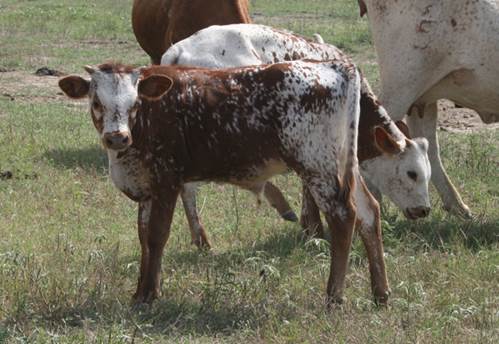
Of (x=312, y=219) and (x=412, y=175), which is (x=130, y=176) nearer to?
(x=312, y=219)

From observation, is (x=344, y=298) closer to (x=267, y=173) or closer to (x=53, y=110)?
(x=267, y=173)

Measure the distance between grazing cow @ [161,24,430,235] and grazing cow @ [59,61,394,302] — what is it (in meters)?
1.28

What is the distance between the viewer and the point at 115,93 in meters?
6.49

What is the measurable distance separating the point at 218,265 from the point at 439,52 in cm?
249

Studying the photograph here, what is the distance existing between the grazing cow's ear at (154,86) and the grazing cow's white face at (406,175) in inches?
77.9

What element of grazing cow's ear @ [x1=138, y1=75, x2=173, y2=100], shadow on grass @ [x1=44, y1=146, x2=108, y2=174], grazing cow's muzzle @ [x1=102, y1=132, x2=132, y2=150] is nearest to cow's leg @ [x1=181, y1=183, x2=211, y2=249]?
grazing cow's ear @ [x1=138, y1=75, x2=173, y2=100]

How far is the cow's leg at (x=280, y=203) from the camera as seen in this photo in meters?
8.60

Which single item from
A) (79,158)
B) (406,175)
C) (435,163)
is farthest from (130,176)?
(79,158)

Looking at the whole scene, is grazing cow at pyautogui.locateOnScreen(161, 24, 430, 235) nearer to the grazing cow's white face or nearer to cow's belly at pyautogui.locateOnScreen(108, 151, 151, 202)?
the grazing cow's white face

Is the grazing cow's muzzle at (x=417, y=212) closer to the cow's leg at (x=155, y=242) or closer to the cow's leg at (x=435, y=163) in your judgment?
the cow's leg at (x=435, y=163)

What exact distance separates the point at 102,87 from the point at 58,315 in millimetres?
1229

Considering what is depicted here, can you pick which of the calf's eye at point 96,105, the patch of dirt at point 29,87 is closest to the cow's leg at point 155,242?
the calf's eye at point 96,105

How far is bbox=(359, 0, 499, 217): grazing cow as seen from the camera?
8.86 meters

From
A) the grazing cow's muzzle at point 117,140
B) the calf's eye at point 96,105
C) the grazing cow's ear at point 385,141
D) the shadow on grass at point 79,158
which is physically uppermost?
the calf's eye at point 96,105
